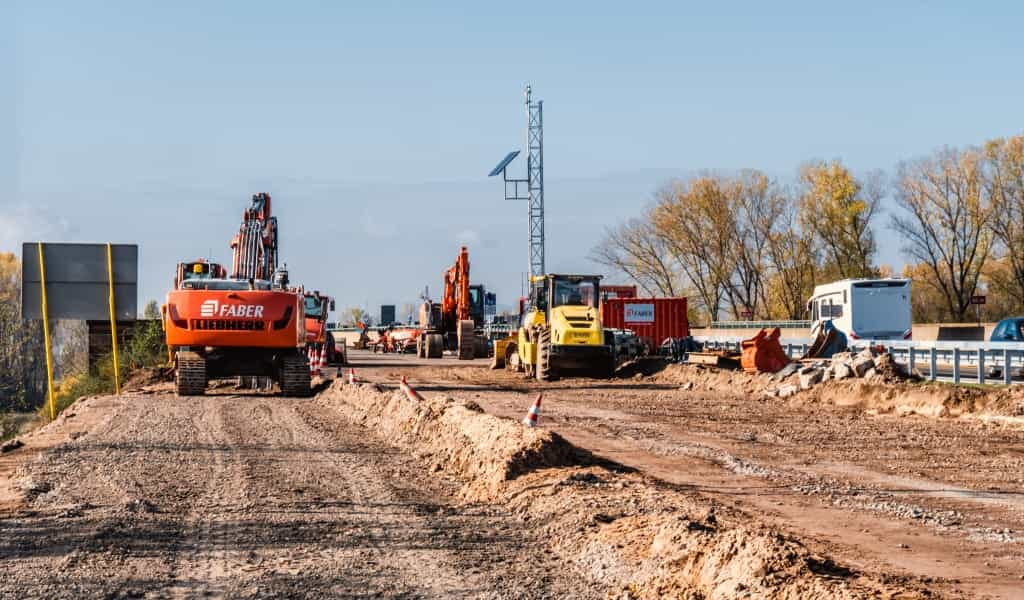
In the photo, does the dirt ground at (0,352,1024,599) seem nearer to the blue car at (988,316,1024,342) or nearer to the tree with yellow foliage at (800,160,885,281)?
the blue car at (988,316,1024,342)

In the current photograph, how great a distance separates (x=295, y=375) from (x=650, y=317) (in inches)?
762

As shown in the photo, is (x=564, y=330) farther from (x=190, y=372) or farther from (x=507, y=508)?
(x=507, y=508)

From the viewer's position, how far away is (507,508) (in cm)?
1055

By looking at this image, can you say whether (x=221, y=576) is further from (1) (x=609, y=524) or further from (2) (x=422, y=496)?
(2) (x=422, y=496)

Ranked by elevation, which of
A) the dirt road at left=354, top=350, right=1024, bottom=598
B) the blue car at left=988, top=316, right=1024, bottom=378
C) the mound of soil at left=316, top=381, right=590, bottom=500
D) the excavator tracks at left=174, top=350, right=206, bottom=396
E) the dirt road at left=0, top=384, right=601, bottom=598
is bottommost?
the dirt road at left=354, top=350, right=1024, bottom=598

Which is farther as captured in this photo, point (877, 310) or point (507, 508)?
point (877, 310)

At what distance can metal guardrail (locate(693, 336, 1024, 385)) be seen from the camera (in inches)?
902

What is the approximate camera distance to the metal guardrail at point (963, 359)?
75.2 feet

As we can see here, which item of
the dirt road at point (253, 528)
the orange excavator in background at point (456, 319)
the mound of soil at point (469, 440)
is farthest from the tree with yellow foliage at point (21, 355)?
the dirt road at point (253, 528)

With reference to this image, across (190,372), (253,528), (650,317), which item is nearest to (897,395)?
(190,372)

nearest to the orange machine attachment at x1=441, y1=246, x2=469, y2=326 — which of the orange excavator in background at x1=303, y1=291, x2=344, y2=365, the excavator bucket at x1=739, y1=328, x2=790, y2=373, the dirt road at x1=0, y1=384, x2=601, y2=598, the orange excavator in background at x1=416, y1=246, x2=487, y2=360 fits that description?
the orange excavator in background at x1=416, y1=246, x2=487, y2=360

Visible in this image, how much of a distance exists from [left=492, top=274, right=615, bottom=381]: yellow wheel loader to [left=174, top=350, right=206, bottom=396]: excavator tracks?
966 cm

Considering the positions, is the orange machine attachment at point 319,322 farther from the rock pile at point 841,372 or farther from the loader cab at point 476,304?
the rock pile at point 841,372

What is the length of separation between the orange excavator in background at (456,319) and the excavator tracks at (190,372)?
25.8 m
